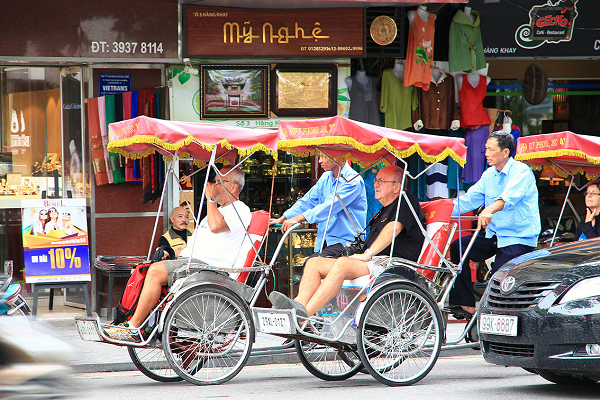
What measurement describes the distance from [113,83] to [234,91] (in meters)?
1.58

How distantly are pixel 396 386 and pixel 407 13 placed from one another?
603 cm

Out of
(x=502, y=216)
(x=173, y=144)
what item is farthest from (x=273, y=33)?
(x=502, y=216)

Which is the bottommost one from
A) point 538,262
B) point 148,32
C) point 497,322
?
point 497,322

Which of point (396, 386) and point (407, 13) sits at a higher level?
point (407, 13)

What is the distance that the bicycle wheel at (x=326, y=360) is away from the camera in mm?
6762

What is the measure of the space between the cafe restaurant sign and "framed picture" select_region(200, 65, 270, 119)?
24 cm

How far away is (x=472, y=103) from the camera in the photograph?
10875 millimetres

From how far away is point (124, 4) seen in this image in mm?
9977

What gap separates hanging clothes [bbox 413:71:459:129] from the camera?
426 inches

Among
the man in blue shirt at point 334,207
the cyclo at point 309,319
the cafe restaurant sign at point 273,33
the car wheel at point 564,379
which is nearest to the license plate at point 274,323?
the cyclo at point 309,319

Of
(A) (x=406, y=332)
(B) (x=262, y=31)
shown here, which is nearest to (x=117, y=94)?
(B) (x=262, y=31)

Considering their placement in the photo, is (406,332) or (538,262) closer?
(538,262)

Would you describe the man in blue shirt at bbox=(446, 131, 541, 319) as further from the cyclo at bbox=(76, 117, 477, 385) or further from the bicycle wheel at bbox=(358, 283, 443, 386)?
the bicycle wheel at bbox=(358, 283, 443, 386)

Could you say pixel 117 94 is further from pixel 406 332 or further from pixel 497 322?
pixel 497 322
